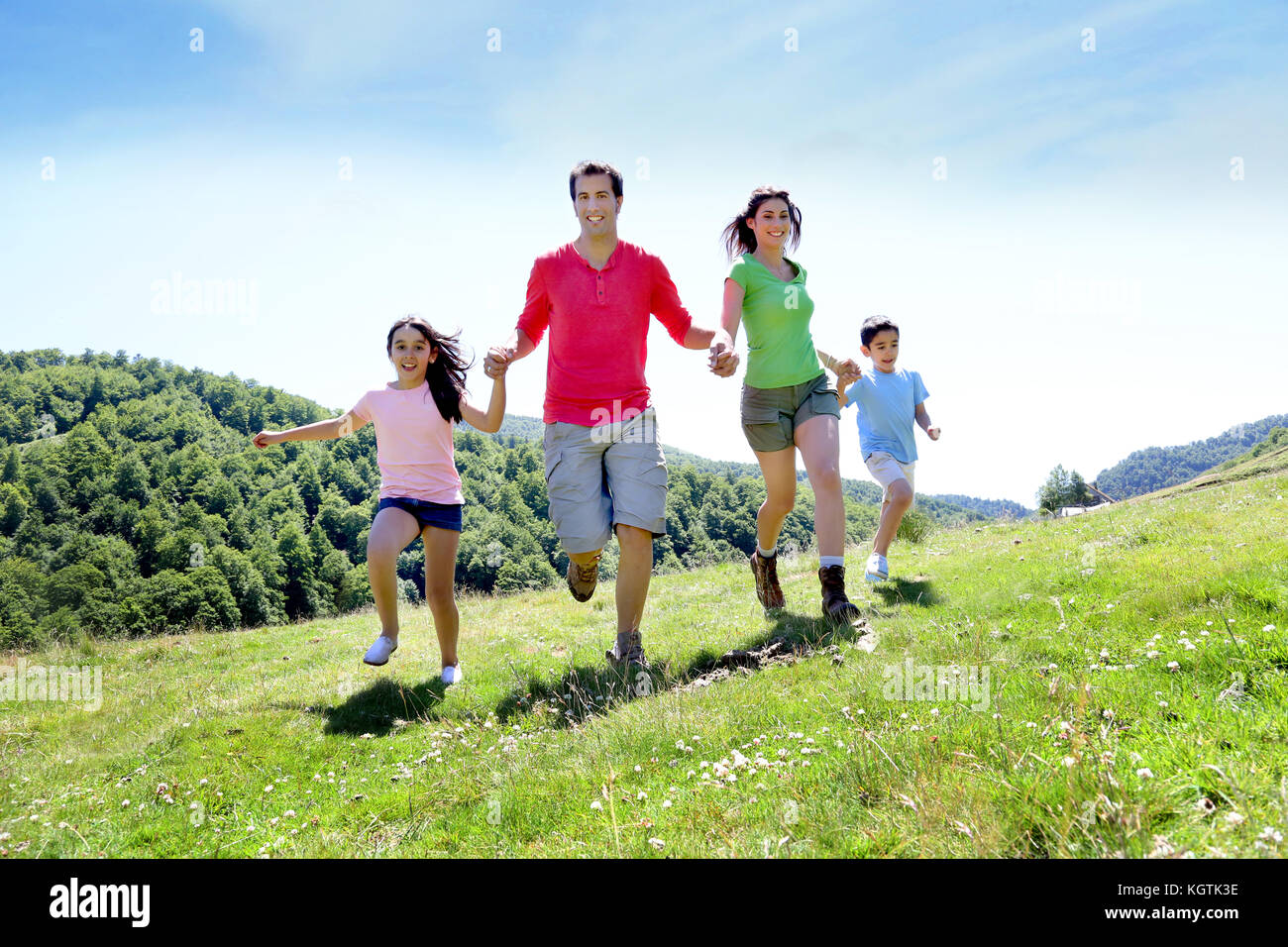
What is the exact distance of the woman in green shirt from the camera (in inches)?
233

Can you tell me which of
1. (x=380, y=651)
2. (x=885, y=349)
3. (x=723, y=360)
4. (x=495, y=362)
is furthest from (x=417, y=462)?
(x=885, y=349)

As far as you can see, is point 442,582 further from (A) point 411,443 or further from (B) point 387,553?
(A) point 411,443

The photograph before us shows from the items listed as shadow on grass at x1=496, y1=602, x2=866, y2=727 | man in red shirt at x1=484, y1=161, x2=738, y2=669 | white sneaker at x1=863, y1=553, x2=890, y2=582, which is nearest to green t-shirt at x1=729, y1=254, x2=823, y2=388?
man in red shirt at x1=484, y1=161, x2=738, y2=669

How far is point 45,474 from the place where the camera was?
88.9 metres

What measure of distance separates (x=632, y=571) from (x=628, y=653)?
0.62m

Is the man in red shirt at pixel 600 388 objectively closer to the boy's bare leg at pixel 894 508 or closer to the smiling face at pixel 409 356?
the smiling face at pixel 409 356

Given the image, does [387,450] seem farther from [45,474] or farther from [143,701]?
[45,474]

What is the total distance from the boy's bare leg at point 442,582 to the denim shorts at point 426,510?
0.18 feet

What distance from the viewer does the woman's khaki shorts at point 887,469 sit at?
25.5 ft

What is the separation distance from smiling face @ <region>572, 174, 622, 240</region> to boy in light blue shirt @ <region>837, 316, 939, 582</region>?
3.31 meters

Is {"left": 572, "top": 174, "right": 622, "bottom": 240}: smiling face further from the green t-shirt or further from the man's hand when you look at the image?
the green t-shirt

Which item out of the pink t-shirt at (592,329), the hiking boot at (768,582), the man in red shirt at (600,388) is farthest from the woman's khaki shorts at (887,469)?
the pink t-shirt at (592,329)

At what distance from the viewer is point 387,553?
5.82m
